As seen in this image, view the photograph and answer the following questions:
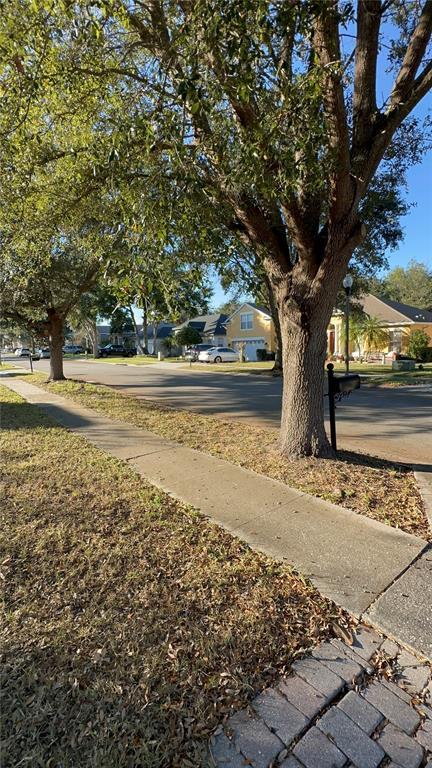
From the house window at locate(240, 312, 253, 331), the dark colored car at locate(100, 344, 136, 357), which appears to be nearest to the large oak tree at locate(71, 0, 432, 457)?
the house window at locate(240, 312, 253, 331)

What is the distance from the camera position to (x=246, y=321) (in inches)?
1615

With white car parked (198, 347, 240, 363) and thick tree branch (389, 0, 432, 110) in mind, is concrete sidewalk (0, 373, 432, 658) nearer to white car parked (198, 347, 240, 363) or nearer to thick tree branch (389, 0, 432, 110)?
thick tree branch (389, 0, 432, 110)

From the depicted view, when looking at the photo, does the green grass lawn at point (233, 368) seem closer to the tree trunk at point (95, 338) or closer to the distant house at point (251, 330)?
the distant house at point (251, 330)

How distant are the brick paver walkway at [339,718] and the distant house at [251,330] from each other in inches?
1369

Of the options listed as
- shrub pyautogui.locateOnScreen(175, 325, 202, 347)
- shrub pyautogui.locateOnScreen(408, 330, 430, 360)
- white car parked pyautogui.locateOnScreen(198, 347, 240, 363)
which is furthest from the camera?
shrub pyautogui.locateOnScreen(175, 325, 202, 347)

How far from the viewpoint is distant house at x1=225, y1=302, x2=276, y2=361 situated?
38469 mm

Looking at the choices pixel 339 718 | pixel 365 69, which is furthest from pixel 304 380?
pixel 339 718

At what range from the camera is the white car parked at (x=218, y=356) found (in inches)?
1371

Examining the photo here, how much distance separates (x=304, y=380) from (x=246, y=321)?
36722mm

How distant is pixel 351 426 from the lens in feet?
27.0

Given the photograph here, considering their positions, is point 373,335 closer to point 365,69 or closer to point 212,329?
point 212,329

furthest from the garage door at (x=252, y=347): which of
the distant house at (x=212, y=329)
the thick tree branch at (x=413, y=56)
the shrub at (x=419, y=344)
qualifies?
the thick tree branch at (x=413, y=56)

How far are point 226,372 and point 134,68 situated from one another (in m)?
18.4

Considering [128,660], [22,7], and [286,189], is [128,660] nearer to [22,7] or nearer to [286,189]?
[286,189]
